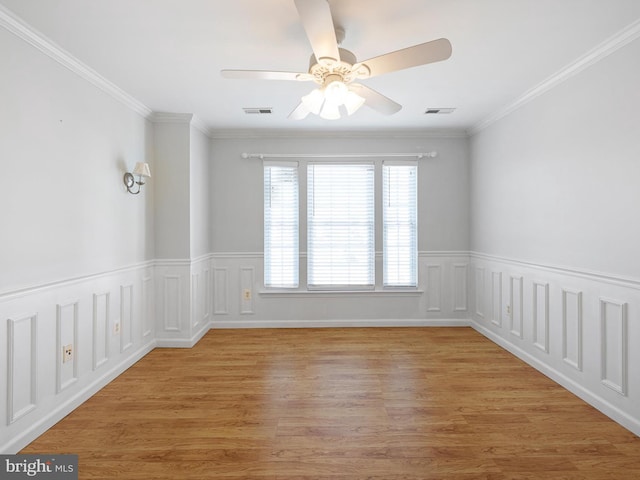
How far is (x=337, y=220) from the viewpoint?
4.92m

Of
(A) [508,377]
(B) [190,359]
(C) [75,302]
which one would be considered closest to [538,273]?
(A) [508,377]

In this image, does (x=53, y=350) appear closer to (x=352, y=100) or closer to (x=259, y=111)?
(x=352, y=100)

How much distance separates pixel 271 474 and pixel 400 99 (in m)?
3.31

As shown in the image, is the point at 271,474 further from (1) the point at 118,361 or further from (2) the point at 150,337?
(2) the point at 150,337

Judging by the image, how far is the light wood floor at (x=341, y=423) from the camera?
207cm

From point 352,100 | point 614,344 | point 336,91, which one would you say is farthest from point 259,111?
point 614,344

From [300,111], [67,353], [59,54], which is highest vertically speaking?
[59,54]

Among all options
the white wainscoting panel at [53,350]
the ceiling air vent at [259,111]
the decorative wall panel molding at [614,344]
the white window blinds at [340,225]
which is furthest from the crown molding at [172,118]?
the decorative wall panel molding at [614,344]

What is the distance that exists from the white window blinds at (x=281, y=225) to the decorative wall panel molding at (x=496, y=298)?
2.41 meters

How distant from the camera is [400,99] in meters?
3.68

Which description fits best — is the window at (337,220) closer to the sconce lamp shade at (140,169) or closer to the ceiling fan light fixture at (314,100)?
the sconce lamp shade at (140,169)

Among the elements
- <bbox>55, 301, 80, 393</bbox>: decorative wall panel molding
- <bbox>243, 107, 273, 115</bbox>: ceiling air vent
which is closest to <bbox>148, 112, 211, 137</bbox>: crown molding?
<bbox>243, 107, 273, 115</bbox>: ceiling air vent

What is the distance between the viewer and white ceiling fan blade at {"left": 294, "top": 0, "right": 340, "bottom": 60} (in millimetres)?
1705

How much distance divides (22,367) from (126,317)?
4.25ft
